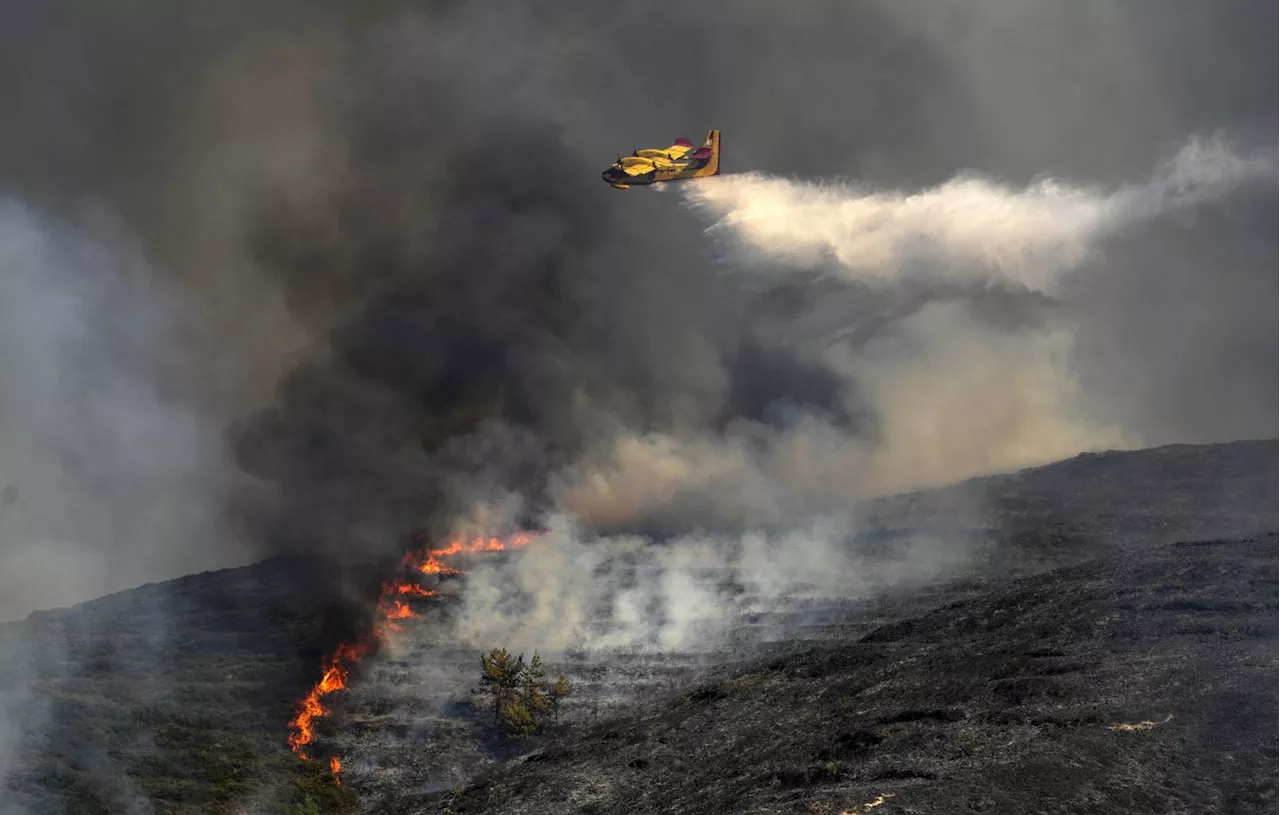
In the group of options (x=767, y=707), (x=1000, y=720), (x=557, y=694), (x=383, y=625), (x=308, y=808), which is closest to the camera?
(x=1000, y=720)

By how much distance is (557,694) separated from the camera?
78.1 metres

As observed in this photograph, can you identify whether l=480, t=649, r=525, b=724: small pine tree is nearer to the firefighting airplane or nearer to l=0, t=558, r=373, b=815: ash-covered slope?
l=0, t=558, r=373, b=815: ash-covered slope

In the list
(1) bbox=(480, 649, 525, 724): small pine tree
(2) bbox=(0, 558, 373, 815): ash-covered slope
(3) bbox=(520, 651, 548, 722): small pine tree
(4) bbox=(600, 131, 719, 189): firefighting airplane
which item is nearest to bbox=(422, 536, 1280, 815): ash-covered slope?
(3) bbox=(520, 651, 548, 722): small pine tree

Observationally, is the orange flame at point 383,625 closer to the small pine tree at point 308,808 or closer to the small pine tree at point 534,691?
the small pine tree at point 308,808

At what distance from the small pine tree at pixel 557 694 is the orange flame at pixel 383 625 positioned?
50.6 ft

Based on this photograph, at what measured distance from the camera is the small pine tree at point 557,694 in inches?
3018

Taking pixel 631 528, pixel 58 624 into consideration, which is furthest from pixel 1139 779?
pixel 58 624

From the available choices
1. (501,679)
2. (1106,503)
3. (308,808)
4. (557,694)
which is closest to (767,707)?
(557,694)

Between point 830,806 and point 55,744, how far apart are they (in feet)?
162

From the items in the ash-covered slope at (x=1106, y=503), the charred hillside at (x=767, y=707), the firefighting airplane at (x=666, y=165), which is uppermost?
the firefighting airplane at (x=666, y=165)

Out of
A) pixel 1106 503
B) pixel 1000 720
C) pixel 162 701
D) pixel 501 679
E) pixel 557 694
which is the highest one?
pixel 1106 503

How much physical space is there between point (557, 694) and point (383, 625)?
23.3m

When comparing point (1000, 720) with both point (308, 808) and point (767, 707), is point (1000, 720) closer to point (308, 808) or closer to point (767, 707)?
point (767, 707)

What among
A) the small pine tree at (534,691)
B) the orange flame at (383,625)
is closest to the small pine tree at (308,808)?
the orange flame at (383,625)
